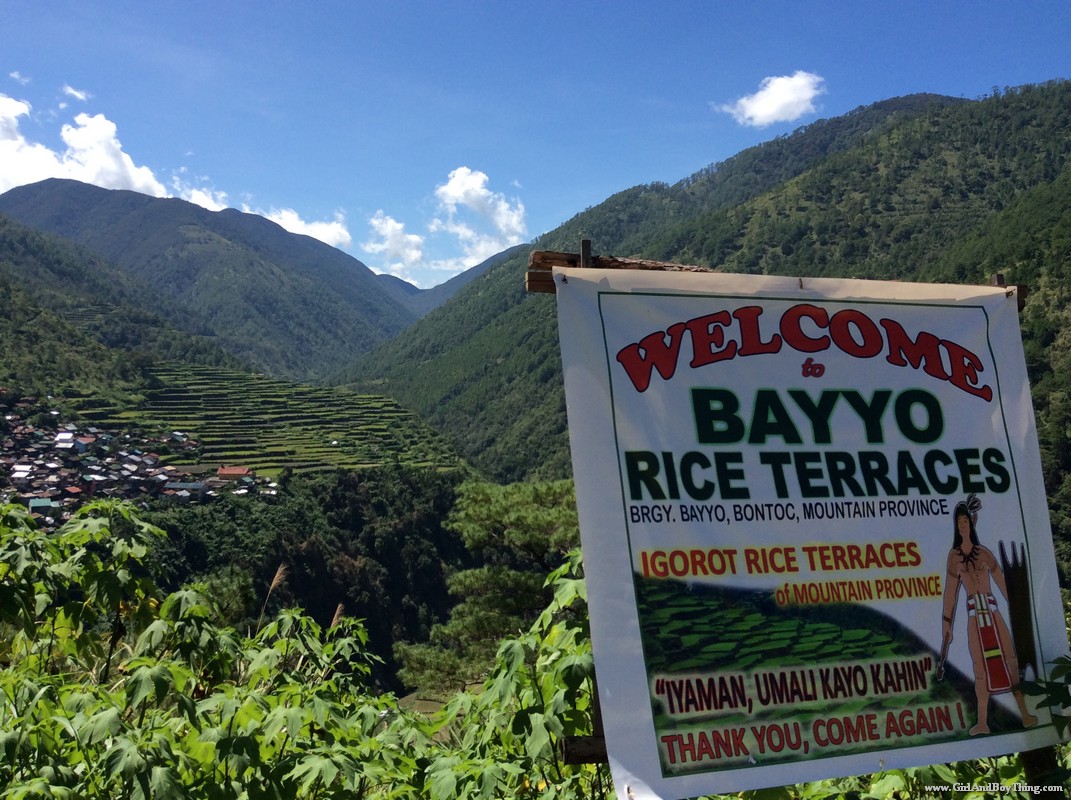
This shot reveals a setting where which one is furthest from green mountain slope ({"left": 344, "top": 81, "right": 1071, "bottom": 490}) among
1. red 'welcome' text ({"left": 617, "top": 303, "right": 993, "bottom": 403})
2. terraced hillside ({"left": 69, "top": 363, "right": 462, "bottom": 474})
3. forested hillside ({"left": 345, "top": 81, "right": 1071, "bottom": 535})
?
red 'welcome' text ({"left": 617, "top": 303, "right": 993, "bottom": 403})

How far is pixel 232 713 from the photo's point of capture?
5.82 ft

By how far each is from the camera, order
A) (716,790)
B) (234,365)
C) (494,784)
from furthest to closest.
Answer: (234,365) → (494,784) → (716,790)

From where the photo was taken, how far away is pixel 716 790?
5.49 ft

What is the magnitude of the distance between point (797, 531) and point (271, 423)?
74.3 metres

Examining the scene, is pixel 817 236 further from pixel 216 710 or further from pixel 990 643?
pixel 216 710

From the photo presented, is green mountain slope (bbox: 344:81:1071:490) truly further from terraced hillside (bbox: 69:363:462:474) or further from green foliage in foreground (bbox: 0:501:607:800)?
green foliage in foreground (bbox: 0:501:607:800)

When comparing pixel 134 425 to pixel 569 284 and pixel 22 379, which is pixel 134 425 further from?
pixel 569 284

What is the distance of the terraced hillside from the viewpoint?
6050 cm

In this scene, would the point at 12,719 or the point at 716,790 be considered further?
the point at 12,719

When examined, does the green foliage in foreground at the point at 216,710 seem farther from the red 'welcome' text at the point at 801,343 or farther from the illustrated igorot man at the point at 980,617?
the illustrated igorot man at the point at 980,617

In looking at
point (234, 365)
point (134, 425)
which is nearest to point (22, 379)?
point (134, 425)

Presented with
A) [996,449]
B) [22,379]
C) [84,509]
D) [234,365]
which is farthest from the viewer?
[234,365]

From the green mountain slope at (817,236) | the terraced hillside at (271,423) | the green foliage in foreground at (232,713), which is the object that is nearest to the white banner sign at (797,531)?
the green foliage in foreground at (232,713)

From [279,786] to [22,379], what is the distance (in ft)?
222
